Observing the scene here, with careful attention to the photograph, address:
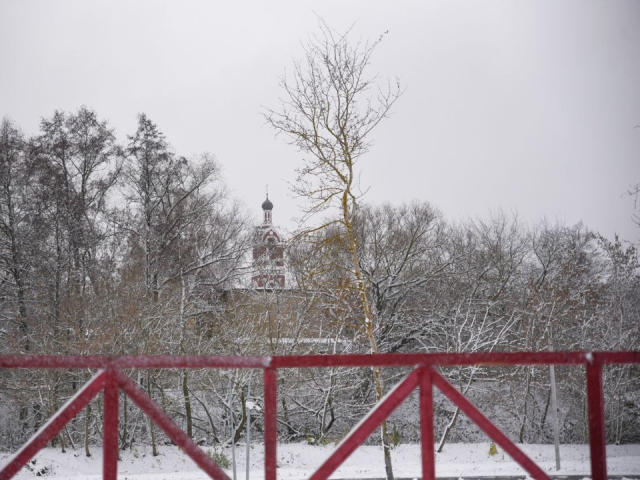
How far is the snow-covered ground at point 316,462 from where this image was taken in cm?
1416

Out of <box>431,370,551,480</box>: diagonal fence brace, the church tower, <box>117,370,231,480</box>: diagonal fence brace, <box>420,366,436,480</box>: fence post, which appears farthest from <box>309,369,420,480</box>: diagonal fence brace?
the church tower

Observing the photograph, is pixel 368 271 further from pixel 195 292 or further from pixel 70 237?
pixel 70 237

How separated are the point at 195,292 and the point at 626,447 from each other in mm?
19160

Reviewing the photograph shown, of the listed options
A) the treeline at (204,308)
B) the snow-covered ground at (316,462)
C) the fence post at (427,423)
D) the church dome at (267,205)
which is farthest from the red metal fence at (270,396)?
the church dome at (267,205)

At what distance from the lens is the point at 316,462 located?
18531 mm

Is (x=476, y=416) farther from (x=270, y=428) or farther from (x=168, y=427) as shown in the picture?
(x=168, y=427)

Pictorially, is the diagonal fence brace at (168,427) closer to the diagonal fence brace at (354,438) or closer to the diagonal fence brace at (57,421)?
the diagonal fence brace at (57,421)

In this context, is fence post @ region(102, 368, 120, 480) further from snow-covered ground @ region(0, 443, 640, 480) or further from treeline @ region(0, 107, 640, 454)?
treeline @ region(0, 107, 640, 454)

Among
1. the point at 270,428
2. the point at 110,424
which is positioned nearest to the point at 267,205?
the point at 110,424

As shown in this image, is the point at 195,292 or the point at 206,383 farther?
the point at 195,292

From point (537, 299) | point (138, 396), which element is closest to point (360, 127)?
point (138, 396)

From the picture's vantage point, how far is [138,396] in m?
3.04

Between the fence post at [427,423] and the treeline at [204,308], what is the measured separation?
15.6 metres

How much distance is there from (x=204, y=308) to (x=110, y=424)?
67.9 feet
